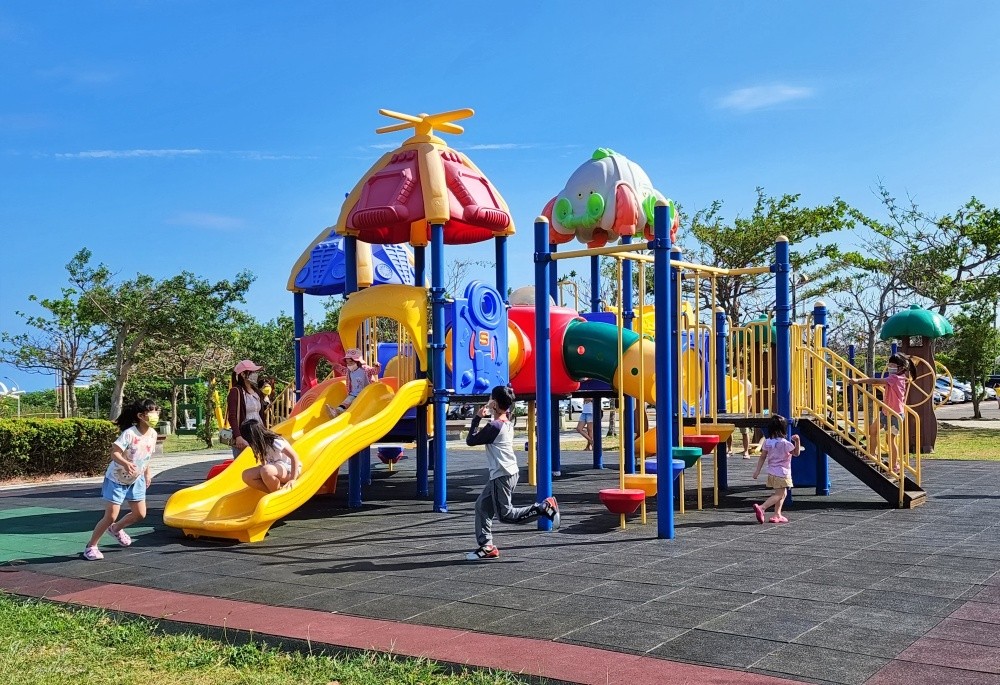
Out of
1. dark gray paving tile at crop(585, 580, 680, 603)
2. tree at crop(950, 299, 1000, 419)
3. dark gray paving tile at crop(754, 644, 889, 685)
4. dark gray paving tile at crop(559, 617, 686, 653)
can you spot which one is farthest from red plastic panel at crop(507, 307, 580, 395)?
tree at crop(950, 299, 1000, 419)

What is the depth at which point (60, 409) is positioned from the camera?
39.0 m

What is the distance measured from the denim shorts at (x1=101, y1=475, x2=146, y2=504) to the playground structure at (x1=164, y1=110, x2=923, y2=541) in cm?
94

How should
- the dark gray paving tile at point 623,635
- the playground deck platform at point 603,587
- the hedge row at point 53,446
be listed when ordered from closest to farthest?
the playground deck platform at point 603,587 → the dark gray paving tile at point 623,635 → the hedge row at point 53,446

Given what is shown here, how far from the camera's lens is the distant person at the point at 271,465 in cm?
979

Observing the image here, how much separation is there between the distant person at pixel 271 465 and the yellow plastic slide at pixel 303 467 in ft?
0.41

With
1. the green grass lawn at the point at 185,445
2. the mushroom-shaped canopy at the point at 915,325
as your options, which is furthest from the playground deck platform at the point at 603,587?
the green grass lawn at the point at 185,445

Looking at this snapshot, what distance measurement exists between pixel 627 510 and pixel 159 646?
17.7ft

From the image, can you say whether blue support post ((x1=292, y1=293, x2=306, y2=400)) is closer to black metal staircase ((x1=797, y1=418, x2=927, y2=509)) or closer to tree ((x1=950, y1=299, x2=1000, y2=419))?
black metal staircase ((x1=797, y1=418, x2=927, y2=509))

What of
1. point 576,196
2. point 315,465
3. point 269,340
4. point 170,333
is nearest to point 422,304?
point 315,465

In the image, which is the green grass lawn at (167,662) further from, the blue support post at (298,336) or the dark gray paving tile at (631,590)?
the blue support post at (298,336)

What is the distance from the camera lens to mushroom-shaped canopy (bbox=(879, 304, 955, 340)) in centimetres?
2188

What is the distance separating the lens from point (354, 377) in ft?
41.7

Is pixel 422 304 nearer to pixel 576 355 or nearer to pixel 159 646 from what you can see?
pixel 576 355

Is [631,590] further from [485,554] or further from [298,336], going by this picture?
[298,336]
